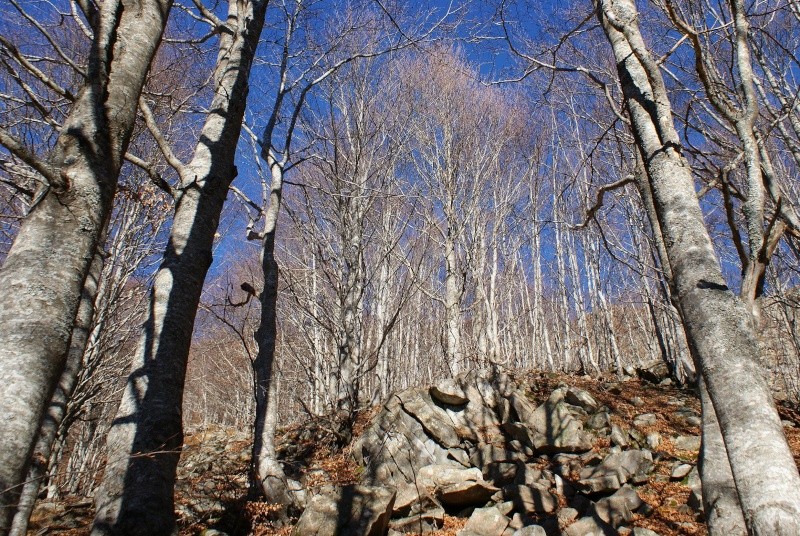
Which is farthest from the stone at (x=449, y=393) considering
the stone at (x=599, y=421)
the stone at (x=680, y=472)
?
the stone at (x=680, y=472)

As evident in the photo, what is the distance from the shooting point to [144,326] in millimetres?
2064

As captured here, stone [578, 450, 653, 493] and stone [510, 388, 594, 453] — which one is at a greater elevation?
stone [510, 388, 594, 453]

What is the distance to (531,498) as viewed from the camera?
4.66 meters

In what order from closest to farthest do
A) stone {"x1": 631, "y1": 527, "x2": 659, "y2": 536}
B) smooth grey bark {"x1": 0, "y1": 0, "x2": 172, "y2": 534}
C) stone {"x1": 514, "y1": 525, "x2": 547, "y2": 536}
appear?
smooth grey bark {"x1": 0, "y1": 0, "x2": 172, "y2": 534}
stone {"x1": 631, "y1": 527, "x2": 659, "y2": 536}
stone {"x1": 514, "y1": 525, "x2": 547, "y2": 536}

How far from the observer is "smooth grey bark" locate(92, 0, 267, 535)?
1.75 meters

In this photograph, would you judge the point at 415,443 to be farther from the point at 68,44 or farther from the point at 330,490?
the point at 68,44

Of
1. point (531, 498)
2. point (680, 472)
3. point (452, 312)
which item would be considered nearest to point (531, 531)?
point (531, 498)

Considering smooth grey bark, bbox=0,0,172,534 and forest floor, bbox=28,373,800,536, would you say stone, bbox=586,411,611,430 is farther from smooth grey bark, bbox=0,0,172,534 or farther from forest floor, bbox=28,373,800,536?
smooth grey bark, bbox=0,0,172,534

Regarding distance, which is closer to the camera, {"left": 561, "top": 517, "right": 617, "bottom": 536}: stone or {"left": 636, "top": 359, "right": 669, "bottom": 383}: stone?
{"left": 561, "top": 517, "right": 617, "bottom": 536}: stone

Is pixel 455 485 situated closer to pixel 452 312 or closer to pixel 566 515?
pixel 566 515

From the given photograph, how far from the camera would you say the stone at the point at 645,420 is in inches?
262

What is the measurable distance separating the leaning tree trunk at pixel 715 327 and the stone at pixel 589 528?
2.99 metres

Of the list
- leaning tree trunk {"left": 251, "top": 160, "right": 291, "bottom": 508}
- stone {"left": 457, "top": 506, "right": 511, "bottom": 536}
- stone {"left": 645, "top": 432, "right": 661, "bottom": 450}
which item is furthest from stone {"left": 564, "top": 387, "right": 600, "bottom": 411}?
leaning tree trunk {"left": 251, "top": 160, "right": 291, "bottom": 508}

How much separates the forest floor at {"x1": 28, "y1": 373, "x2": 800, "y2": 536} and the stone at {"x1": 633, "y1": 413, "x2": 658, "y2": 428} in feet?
0.31
